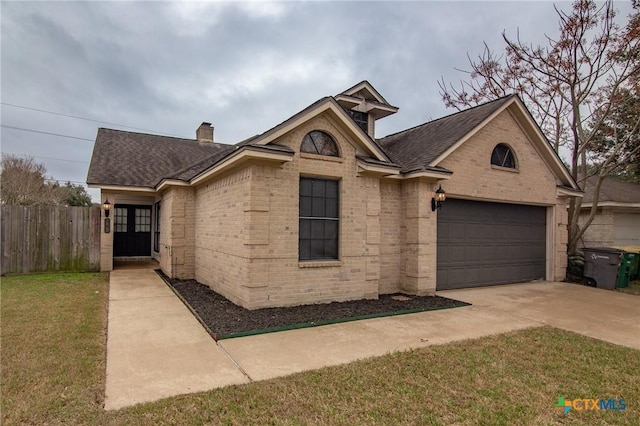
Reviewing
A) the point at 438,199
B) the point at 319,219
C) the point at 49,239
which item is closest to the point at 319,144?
the point at 319,219

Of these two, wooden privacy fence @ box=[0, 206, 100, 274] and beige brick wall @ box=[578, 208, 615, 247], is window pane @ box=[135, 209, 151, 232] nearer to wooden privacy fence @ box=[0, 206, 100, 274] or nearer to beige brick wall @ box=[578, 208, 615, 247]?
wooden privacy fence @ box=[0, 206, 100, 274]

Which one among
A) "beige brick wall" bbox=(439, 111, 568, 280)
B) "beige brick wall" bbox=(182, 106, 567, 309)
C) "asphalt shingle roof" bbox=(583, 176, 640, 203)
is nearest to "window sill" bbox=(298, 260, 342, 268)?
"beige brick wall" bbox=(182, 106, 567, 309)

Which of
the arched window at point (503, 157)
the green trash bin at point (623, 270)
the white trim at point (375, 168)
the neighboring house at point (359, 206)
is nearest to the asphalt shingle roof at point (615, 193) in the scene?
the neighboring house at point (359, 206)

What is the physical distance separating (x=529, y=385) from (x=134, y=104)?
28.5 meters

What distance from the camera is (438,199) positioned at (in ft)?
28.9

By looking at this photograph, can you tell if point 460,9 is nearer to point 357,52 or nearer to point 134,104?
point 357,52

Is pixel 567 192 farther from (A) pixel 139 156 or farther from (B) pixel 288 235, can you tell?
(A) pixel 139 156

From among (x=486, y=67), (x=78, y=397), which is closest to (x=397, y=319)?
(x=78, y=397)

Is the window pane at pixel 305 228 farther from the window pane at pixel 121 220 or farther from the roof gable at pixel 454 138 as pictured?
the window pane at pixel 121 220

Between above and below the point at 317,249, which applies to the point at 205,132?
above

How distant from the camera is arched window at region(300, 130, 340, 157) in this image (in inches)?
302

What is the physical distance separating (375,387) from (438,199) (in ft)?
19.6

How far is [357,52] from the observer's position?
1402 centimetres

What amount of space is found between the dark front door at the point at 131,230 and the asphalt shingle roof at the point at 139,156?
256 centimetres
